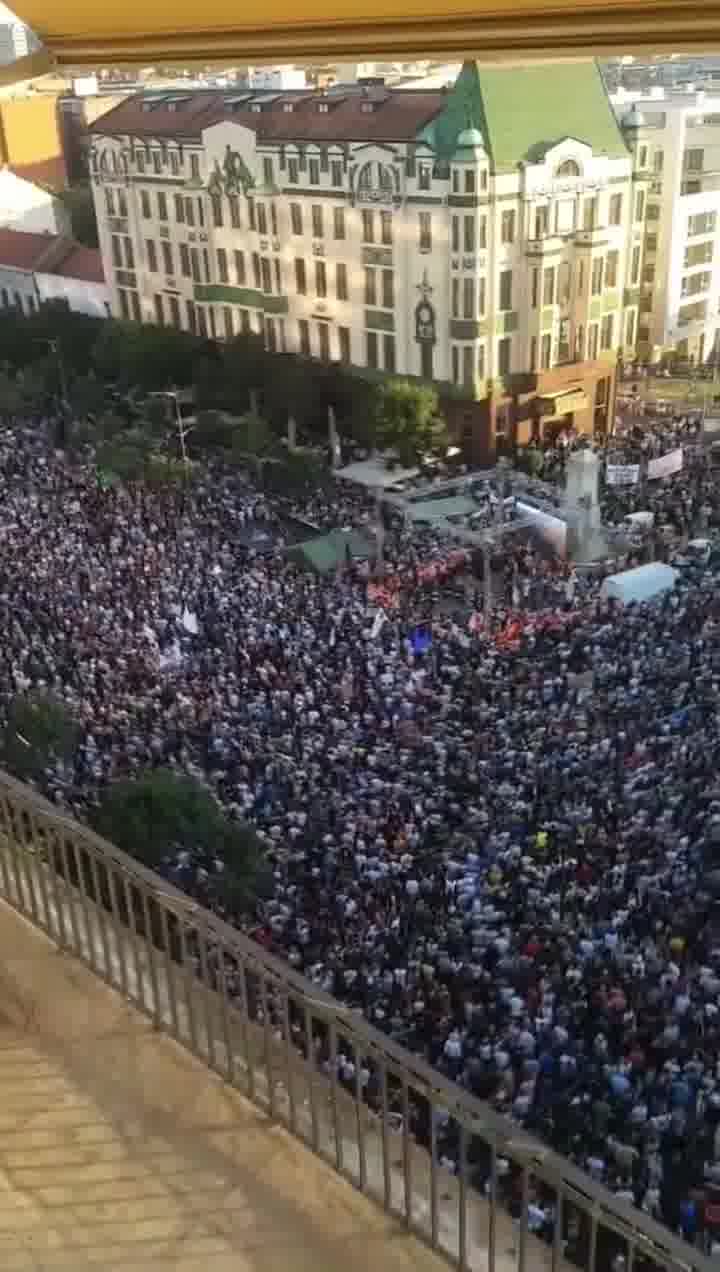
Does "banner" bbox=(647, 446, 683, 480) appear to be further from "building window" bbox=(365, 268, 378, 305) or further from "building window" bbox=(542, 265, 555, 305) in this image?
"building window" bbox=(365, 268, 378, 305)

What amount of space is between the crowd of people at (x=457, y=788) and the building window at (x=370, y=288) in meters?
4.78

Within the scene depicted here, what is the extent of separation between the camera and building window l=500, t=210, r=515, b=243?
12.4 metres

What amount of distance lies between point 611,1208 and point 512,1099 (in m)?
2.71

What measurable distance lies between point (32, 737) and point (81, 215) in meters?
15.3

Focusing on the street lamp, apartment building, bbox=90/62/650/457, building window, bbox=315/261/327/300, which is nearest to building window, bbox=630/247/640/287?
apartment building, bbox=90/62/650/457

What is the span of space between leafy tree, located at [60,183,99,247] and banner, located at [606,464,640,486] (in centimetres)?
1073

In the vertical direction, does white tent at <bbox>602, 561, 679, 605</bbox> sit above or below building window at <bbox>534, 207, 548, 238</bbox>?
below

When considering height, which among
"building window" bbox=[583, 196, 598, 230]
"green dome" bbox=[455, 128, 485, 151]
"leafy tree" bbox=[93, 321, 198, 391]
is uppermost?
"green dome" bbox=[455, 128, 485, 151]

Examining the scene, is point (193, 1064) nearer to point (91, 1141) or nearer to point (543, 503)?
point (91, 1141)

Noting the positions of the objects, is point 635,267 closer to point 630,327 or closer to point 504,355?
point 630,327

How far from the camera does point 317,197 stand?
13.4 meters

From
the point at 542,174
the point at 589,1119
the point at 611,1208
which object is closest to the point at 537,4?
the point at 611,1208

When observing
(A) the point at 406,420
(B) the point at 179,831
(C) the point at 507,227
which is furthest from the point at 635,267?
(B) the point at 179,831

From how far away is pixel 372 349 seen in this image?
13547 millimetres
